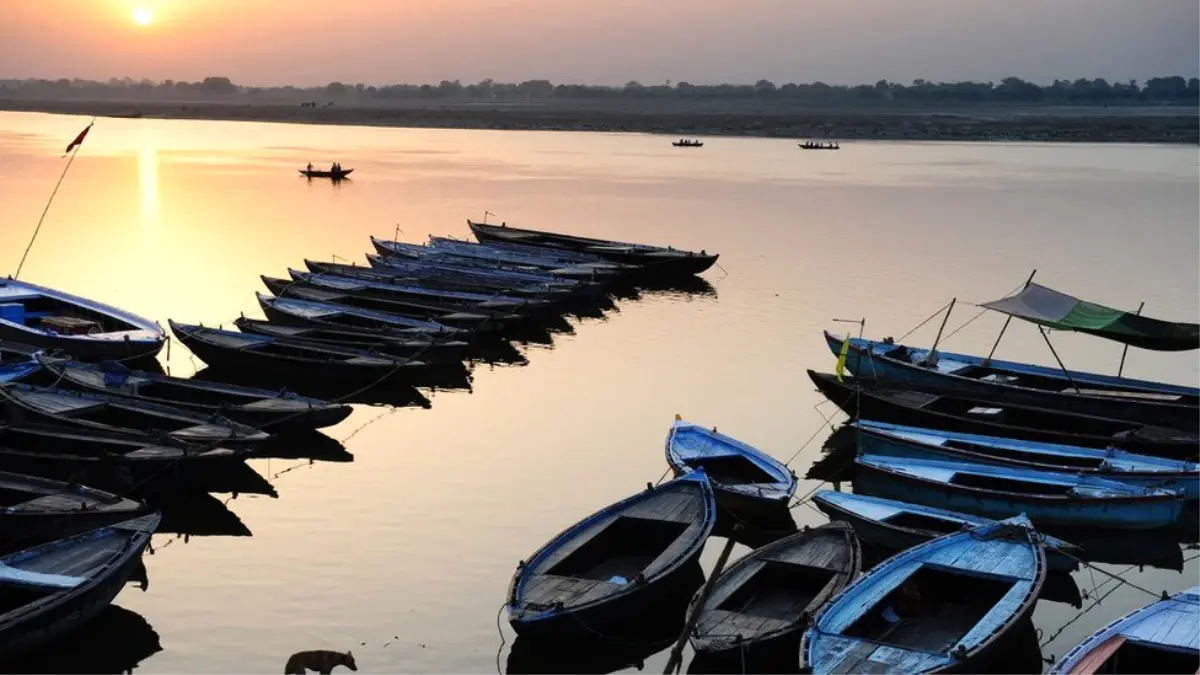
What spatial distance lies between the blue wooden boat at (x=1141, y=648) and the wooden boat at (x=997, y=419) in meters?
9.79

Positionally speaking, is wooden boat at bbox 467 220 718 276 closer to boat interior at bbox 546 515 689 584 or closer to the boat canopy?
the boat canopy

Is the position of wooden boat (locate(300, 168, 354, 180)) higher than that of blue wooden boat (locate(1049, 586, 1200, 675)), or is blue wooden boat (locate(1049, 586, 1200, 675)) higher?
wooden boat (locate(300, 168, 354, 180))

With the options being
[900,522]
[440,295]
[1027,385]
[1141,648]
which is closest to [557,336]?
[440,295]

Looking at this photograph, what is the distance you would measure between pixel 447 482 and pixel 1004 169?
334 feet

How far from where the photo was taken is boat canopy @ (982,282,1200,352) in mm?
28859

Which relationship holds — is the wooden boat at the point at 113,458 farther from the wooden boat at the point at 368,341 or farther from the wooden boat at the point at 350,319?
the wooden boat at the point at 350,319

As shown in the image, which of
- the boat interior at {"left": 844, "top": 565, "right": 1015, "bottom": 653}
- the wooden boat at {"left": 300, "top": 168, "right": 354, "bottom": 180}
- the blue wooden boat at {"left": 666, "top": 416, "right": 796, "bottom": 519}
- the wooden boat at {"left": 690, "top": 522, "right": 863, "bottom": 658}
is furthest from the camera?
the wooden boat at {"left": 300, "top": 168, "right": 354, "bottom": 180}

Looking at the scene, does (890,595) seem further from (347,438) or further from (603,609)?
(347,438)

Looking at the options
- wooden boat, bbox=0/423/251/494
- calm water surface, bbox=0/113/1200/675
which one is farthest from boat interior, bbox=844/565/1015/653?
wooden boat, bbox=0/423/251/494

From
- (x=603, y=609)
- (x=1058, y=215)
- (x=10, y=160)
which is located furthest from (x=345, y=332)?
(x=10, y=160)

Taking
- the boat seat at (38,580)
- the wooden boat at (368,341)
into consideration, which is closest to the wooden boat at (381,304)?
the wooden boat at (368,341)

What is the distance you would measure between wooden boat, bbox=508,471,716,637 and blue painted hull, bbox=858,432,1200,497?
5497 millimetres

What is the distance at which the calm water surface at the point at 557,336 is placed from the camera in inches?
744

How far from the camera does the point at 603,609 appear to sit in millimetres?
16375
